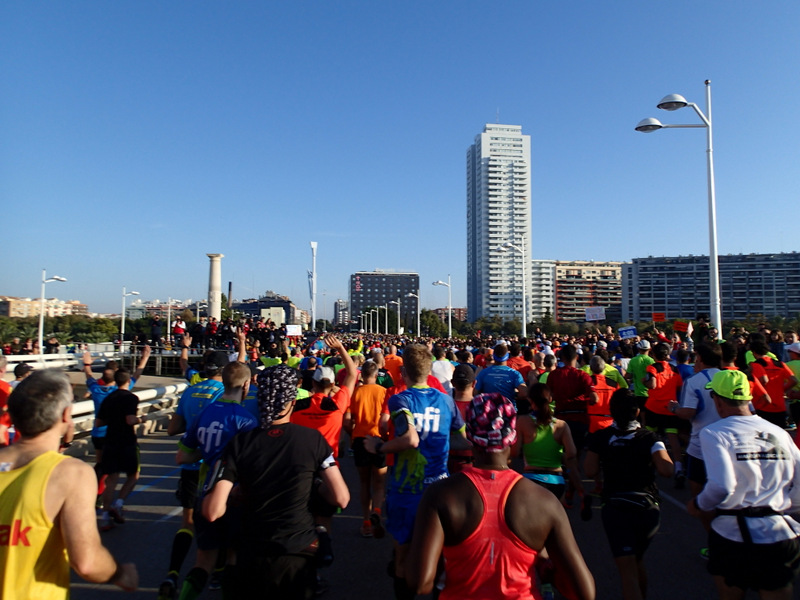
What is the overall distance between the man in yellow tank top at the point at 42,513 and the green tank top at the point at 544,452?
3413 millimetres

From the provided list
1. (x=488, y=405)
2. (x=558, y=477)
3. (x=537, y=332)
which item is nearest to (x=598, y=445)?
(x=558, y=477)

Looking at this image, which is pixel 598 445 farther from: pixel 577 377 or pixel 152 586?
pixel 152 586

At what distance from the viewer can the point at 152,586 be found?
4535 millimetres

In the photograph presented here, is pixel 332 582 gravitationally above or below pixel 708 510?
below

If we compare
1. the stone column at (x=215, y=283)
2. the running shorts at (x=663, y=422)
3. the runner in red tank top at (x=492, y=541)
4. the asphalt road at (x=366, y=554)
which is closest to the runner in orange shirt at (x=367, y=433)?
the asphalt road at (x=366, y=554)

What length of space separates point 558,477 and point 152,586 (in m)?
3.72

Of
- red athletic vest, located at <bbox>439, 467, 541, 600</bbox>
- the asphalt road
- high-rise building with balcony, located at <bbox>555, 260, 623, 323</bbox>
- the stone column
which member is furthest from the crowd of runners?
high-rise building with balcony, located at <bbox>555, 260, 623, 323</bbox>

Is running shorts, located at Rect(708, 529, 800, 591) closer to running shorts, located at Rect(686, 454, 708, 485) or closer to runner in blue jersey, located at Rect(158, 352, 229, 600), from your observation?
running shorts, located at Rect(686, 454, 708, 485)

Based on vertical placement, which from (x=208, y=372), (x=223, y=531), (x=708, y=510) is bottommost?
(x=223, y=531)

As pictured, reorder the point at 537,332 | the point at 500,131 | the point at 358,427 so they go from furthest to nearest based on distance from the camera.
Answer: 1. the point at 500,131
2. the point at 537,332
3. the point at 358,427

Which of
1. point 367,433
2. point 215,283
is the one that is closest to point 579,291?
point 215,283

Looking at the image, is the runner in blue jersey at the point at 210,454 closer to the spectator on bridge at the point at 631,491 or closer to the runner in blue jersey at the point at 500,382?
the spectator on bridge at the point at 631,491

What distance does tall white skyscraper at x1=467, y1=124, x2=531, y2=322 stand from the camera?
173375mm

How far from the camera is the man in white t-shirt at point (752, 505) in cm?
304
